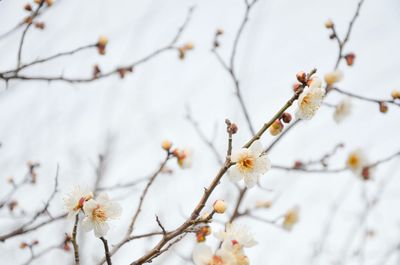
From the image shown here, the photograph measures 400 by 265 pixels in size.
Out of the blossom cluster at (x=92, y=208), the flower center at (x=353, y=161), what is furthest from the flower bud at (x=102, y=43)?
the flower center at (x=353, y=161)

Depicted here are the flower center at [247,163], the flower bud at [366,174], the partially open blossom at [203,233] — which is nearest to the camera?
the flower center at [247,163]

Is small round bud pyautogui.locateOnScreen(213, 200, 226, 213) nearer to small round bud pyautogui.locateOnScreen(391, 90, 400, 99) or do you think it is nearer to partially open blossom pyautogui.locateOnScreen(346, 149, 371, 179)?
small round bud pyautogui.locateOnScreen(391, 90, 400, 99)

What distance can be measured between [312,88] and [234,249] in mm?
704

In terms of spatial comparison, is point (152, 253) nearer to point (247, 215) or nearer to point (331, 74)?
point (247, 215)

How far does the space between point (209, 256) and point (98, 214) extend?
0.44 meters

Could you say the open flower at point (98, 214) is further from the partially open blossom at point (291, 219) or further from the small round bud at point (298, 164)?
the partially open blossom at point (291, 219)

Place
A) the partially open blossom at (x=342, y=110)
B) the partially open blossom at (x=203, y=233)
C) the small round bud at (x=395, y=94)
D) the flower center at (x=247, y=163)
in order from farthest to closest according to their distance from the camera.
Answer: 1. the partially open blossom at (x=342, y=110)
2. the small round bud at (x=395, y=94)
3. the partially open blossom at (x=203, y=233)
4. the flower center at (x=247, y=163)

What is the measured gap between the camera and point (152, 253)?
1.17 meters

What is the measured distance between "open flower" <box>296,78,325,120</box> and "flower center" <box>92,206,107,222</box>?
86 cm

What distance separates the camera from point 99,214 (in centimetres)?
138

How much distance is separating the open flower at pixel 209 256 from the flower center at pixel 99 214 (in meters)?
0.38

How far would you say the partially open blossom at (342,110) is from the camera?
2.64 metres

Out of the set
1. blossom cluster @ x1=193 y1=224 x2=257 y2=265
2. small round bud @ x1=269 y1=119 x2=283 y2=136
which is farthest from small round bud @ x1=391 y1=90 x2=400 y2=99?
blossom cluster @ x1=193 y1=224 x2=257 y2=265

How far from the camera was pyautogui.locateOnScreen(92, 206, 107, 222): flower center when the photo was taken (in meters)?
1.37
